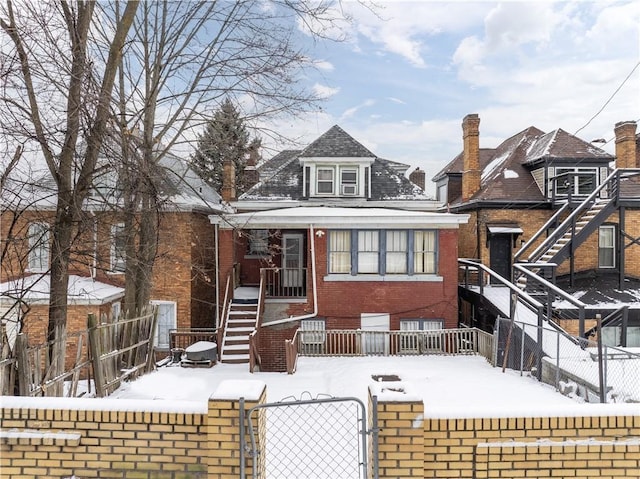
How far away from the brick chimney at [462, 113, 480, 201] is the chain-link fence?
10377mm

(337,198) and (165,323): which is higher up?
(337,198)

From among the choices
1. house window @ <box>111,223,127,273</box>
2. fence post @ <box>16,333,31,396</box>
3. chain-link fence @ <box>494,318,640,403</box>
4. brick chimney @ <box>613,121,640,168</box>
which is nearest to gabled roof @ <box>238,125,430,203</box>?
house window @ <box>111,223,127,273</box>

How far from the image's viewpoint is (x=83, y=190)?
24.8 ft

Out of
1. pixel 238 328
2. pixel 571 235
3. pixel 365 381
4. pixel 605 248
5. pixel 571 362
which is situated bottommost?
pixel 365 381

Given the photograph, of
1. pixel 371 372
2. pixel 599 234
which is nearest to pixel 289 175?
pixel 371 372

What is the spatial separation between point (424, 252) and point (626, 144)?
503 inches

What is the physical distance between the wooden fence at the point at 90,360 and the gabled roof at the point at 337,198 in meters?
10.7

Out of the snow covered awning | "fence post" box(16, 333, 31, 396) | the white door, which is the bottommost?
the white door

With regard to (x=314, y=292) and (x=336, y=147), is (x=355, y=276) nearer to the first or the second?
(x=314, y=292)

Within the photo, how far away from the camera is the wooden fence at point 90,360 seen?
19.4 ft

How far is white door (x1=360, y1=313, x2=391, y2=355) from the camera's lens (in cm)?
1354

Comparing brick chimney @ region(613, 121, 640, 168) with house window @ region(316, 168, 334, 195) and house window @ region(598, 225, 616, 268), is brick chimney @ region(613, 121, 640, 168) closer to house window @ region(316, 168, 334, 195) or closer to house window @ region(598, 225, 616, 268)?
A: house window @ region(598, 225, 616, 268)

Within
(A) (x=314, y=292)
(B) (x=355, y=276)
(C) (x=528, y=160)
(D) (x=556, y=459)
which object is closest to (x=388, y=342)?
(B) (x=355, y=276)

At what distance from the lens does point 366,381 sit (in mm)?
10039
